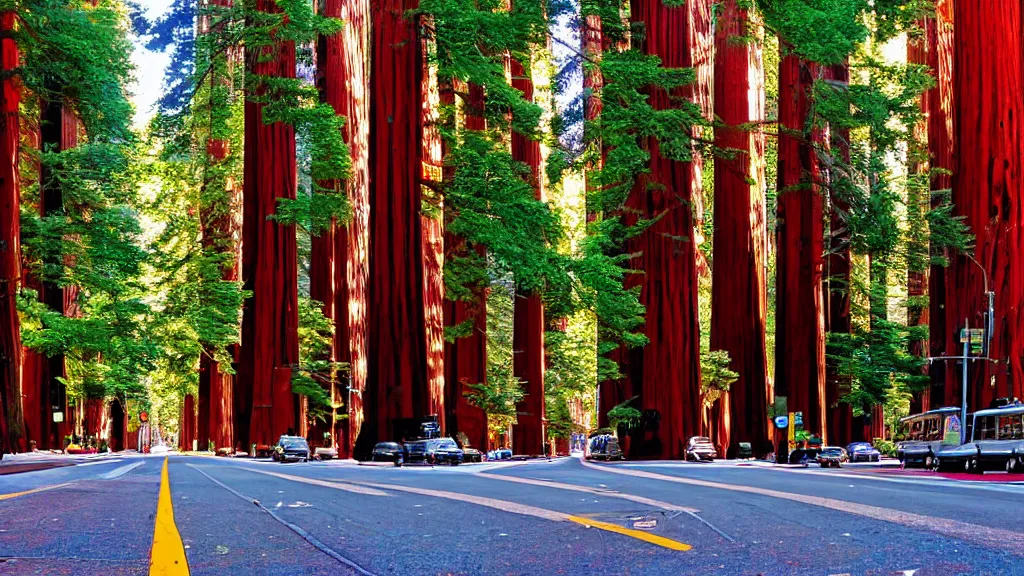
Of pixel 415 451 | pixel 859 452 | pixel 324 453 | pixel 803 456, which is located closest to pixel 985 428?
pixel 803 456

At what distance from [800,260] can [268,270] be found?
1629cm

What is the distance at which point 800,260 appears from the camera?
134ft

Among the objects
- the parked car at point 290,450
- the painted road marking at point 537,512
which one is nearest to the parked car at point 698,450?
the parked car at point 290,450

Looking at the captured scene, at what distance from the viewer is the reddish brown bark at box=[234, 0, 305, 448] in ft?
126

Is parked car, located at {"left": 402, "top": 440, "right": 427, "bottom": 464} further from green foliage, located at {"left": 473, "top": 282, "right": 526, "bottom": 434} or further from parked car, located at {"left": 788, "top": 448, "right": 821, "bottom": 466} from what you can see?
green foliage, located at {"left": 473, "top": 282, "right": 526, "bottom": 434}

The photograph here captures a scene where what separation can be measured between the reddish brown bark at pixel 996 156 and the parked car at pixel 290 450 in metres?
19.7

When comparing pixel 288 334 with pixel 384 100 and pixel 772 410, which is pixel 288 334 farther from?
pixel 772 410

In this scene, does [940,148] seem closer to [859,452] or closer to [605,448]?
[859,452]

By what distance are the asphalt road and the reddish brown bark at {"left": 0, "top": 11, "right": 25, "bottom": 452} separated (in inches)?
725

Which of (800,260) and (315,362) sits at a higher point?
(800,260)

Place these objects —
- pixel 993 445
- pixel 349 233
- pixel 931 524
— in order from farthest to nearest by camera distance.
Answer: pixel 349 233
pixel 993 445
pixel 931 524

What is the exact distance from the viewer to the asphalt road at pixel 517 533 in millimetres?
5840

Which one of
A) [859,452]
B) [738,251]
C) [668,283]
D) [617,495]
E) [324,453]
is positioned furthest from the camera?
[859,452]

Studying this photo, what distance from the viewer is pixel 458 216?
1430 inches
